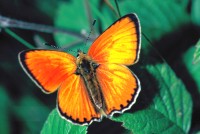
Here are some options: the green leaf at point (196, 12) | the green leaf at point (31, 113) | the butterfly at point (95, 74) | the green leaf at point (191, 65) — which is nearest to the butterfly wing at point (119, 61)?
the butterfly at point (95, 74)

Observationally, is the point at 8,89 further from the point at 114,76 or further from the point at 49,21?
the point at 114,76

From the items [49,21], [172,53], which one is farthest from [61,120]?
[49,21]

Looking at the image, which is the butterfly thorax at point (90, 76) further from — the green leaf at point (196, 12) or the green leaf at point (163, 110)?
the green leaf at point (196, 12)

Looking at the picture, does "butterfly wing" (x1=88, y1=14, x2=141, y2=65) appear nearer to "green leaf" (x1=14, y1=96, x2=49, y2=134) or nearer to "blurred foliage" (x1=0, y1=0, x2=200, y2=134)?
"blurred foliage" (x1=0, y1=0, x2=200, y2=134)

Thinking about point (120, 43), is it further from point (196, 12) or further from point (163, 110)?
point (196, 12)

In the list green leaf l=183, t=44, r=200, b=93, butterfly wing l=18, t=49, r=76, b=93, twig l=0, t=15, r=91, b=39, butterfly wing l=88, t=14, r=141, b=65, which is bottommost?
green leaf l=183, t=44, r=200, b=93

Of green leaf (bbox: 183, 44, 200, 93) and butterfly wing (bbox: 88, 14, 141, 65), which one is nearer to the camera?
butterfly wing (bbox: 88, 14, 141, 65)

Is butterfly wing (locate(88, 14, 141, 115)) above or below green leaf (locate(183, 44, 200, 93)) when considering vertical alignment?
above

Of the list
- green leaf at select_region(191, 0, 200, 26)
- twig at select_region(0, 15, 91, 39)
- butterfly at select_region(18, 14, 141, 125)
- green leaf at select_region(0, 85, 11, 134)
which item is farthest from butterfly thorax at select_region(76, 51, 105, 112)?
green leaf at select_region(0, 85, 11, 134)
